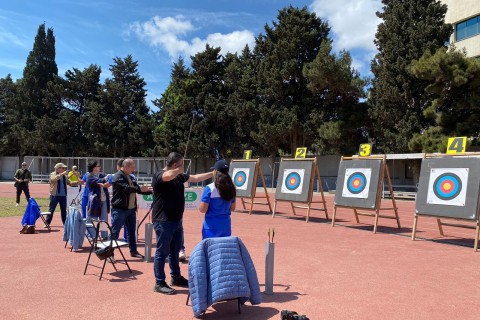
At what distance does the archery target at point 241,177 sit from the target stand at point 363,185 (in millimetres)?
4252

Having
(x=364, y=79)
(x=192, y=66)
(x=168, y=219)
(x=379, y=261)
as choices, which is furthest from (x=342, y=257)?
(x=192, y=66)

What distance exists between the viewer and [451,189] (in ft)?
31.0

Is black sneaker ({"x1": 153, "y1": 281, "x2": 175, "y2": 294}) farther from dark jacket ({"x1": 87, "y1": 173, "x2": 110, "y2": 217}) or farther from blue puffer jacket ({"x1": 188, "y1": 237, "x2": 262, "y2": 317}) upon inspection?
dark jacket ({"x1": 87, "y1": 173, "x2": 110, "y2": 217})

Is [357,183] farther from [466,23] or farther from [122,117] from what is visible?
[122,117]

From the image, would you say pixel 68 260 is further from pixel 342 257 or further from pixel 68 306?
pixel 342 257

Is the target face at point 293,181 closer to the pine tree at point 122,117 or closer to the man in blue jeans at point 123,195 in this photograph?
the man in blue jeans at point 123,195

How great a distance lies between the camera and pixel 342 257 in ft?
25.5

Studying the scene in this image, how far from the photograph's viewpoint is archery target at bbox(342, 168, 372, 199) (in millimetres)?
11773

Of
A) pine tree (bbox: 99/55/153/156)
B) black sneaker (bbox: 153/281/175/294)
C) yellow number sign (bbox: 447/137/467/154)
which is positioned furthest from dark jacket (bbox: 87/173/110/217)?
pine tree (bbox: 99/55/153/156)

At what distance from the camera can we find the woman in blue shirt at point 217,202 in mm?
4992

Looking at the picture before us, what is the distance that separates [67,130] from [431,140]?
39.1 meters

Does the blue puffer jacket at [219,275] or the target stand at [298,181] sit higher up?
the target stand at [298,181]

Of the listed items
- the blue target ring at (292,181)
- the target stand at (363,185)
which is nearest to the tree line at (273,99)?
the blue target ring at (292,181)

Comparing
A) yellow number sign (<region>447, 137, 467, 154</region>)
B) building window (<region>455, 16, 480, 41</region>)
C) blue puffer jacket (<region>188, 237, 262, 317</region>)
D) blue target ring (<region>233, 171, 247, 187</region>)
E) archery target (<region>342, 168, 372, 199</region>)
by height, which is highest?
building window (<region>455, 16, 480, 41</region>)
